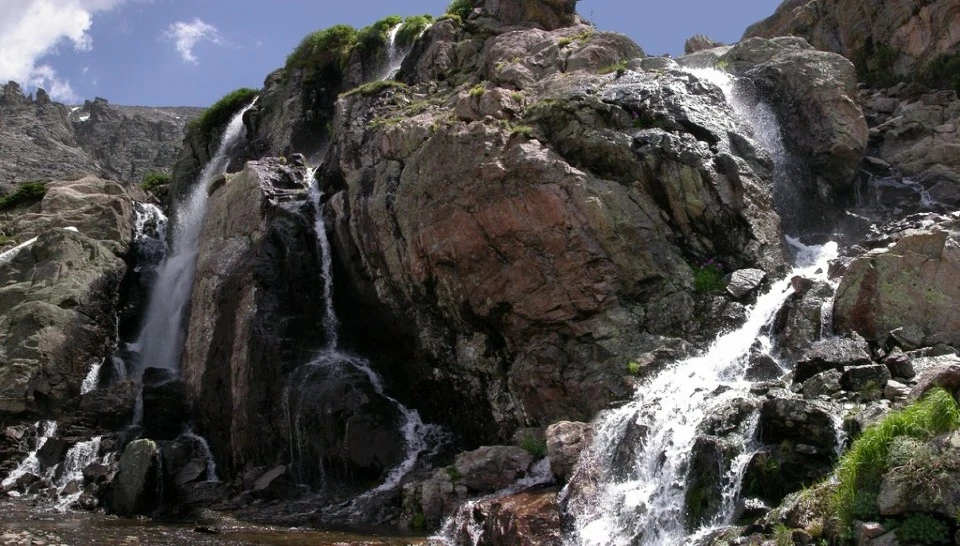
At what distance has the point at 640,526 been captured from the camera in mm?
13758

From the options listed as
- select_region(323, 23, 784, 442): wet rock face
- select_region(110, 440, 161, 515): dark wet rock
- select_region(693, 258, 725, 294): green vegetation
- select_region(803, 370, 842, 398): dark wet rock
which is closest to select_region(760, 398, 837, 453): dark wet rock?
select_region(803, 370, 842, 398): dark wet rock

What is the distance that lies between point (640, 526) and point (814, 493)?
3136mm

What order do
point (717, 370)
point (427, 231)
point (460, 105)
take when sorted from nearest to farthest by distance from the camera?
point (717, 370)
point (427, 231)
point (460, 105)

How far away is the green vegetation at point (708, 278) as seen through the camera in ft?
68.2

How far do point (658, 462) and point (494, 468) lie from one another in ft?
15.0

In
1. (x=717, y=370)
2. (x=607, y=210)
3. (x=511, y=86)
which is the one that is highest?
(x=511, y=86)

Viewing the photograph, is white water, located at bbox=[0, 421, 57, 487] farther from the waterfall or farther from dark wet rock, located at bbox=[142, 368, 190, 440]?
the waterfall

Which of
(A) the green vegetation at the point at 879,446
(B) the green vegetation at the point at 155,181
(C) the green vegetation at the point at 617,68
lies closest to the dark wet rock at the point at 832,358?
(A) the green vegetation at the point at 879,446

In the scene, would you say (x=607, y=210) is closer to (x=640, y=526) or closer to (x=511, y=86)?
(x=511, y=86)

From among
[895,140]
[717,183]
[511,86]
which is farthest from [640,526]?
[895,140]

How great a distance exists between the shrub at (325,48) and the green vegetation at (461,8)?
249 inches

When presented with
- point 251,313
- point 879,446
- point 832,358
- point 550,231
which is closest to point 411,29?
point 251,313

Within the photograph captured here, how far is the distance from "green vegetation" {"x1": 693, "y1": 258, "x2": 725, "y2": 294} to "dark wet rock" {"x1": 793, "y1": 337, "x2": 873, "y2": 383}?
5.05 meters

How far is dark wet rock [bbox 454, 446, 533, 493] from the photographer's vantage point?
17.9m
